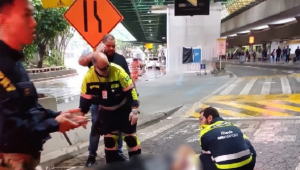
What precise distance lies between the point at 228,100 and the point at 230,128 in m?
8.56

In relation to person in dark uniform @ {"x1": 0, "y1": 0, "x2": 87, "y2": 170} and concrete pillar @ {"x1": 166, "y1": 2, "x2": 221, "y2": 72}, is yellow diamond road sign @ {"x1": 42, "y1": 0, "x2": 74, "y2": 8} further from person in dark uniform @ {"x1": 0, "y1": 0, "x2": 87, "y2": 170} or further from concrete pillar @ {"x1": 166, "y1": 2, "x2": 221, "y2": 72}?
concrete pillar @ {"x1": 166, "y1": 2, "x2": 221, "y2": 72}

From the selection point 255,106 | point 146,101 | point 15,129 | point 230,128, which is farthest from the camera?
point 146,101

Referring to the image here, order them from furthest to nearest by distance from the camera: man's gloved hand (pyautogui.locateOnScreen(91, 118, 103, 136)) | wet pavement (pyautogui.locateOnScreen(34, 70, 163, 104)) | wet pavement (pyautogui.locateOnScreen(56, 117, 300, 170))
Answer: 1. wet pavement (pyautogui.locateOnScreen(34, 70, 163, 104))
2. wet pavement (pyautogui.locateOnScreen(56, 117, 300, 170))
3. man's gloved hand (pyautogui.locateOnScreen(91, 118, 103, 136))

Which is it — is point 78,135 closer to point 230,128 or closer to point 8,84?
point 230,128

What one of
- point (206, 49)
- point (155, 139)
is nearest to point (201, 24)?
point (206, 49)

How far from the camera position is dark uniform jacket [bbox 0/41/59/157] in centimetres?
186

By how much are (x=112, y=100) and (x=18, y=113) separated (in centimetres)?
261

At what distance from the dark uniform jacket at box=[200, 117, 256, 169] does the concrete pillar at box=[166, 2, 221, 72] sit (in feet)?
79.5

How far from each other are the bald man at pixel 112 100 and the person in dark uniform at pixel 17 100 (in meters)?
2.32

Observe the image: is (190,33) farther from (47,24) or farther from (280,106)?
(280,106)

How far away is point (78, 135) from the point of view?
21.7 ft

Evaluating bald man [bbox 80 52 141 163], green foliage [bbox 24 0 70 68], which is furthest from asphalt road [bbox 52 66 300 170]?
green foliage [bbox 24 0 70 68]

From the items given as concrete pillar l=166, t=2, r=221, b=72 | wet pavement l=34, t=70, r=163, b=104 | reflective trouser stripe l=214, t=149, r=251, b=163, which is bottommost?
wet pavement l=34, t=70, r=163, b=104

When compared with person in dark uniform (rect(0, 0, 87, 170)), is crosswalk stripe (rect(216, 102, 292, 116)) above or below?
below
